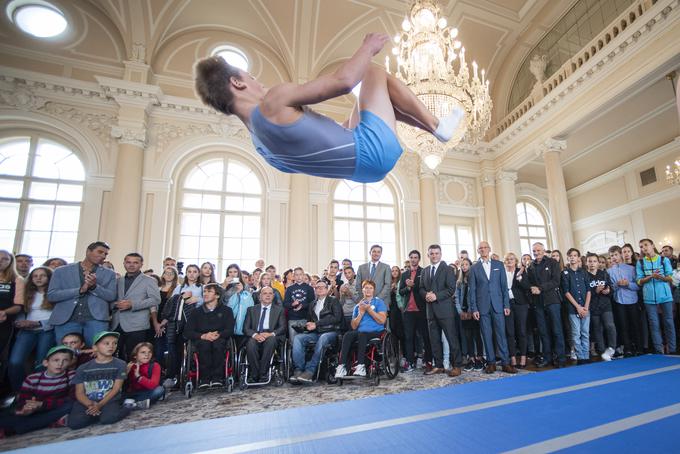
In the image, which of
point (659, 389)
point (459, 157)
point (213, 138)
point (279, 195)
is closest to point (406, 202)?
point (459, 157)

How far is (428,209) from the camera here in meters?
8.88

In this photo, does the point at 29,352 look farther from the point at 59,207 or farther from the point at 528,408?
the point at 59,207

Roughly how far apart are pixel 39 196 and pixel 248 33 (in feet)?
18.4

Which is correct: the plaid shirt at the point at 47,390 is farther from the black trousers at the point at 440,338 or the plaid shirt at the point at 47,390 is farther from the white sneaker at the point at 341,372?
the black trousers at the point at 440,338

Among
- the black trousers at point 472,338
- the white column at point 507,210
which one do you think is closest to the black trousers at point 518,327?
the black trousers at point 472,338

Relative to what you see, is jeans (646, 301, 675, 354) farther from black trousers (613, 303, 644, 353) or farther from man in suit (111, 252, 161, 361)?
man in suit (111, 252, 161, 361)

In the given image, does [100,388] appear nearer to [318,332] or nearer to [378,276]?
[318,332]

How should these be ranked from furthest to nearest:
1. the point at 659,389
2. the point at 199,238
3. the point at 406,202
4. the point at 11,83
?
the point at 406,202
the point at 199,238
the point at 11,83
the point at 659,389

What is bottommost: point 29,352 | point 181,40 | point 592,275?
point 29,352

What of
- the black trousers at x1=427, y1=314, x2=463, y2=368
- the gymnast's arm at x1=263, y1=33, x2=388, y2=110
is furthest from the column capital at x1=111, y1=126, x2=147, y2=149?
the gymnast's arm at x1=263, y1=33, x2=388, y2=110

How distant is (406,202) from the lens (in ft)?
29.2

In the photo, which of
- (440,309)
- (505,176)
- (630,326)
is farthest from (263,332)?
(505,176)

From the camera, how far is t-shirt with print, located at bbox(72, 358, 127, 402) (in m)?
2.66

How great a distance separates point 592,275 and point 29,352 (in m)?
6.12
